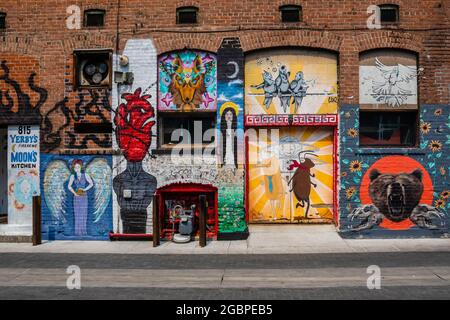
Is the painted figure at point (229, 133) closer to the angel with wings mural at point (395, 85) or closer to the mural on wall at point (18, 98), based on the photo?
the angel with wings mural at point (395, 85)

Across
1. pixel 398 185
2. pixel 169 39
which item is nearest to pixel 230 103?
pixel 169 39

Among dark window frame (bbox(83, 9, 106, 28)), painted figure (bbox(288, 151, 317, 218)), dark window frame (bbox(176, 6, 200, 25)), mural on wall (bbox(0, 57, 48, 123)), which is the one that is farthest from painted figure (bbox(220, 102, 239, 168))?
mural on wall (bbox(0, 57, 48, 123))

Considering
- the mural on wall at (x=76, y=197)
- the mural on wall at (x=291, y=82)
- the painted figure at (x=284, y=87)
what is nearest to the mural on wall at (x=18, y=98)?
the mural on wall at (x=76, y=197)

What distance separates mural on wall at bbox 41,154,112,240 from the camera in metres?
11.8

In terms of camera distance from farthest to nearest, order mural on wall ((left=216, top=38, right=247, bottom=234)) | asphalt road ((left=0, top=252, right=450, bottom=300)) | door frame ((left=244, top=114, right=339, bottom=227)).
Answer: door frame ((left=244, top=114, right=339, bottom=227))
mural on wall ((left=216, top=38, right=247, bottom=234))
asphalt road ((left=0, top=252, right=450, bottom=300))

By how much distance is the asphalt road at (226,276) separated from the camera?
23.0 ft

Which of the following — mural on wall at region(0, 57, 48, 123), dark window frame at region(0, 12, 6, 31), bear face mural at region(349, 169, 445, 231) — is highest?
dark window frame at region(0, 12, 6, 31)

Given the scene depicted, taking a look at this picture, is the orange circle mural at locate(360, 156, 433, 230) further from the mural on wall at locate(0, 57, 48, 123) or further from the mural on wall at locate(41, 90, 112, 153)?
the mural on wall at locate(0, 57, 48, 123)

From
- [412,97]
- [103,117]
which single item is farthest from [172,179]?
[412,97]

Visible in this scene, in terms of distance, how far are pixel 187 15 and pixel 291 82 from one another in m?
3.12

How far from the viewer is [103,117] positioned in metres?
11.9

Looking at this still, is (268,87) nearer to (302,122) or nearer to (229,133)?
(302,122)
